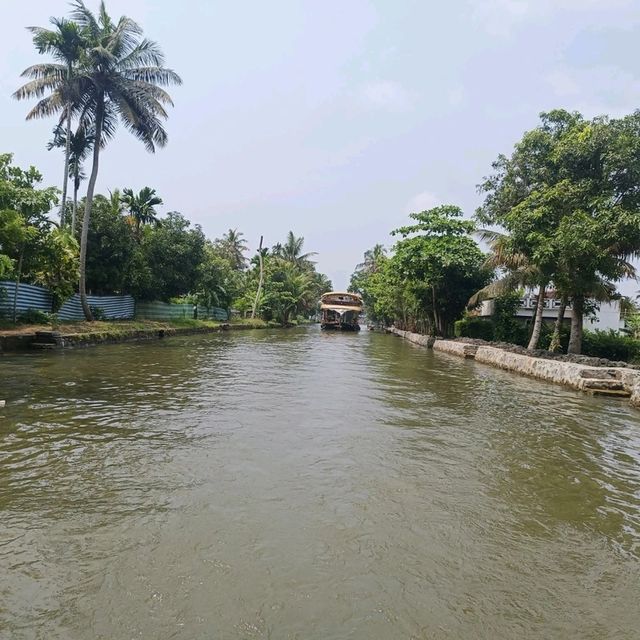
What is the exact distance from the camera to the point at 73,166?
89.0 feet

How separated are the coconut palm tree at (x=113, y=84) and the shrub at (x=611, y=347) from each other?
70.6ft

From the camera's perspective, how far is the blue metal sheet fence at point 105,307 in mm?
21500

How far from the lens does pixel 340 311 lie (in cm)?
4756

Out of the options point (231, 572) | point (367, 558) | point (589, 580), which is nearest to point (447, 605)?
point (367, 558)

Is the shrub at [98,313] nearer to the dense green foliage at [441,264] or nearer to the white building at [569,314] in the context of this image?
the dense green foliage at [441,264]

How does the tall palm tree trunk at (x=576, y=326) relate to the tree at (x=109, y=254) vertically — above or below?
below

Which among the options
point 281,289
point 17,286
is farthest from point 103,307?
point 281,289

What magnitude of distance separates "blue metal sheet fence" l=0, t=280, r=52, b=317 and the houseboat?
30215mm

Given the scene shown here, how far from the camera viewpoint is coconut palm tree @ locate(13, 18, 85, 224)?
20.8 metres

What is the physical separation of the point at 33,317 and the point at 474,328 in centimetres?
2157

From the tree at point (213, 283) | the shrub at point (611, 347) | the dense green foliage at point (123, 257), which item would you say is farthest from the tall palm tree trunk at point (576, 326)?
the tree at point (213, 283)

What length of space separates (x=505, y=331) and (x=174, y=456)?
21.3 meters

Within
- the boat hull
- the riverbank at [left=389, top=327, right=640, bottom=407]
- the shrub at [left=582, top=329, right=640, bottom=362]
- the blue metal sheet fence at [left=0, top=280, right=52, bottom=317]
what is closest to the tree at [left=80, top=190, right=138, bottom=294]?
the blue metal sheet fence at [left=0, top=280, right=52, bottom=317]

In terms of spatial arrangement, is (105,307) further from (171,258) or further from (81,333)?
(81,333)
